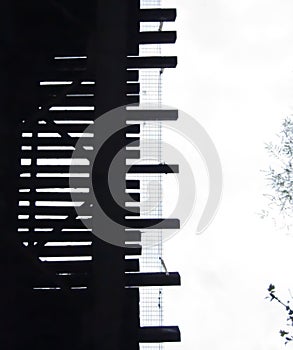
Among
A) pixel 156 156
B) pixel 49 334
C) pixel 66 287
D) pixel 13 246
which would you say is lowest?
pixel 49 334

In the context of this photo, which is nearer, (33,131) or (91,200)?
(91,200)

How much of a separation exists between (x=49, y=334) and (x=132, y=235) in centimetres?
93

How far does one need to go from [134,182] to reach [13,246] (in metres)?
1.07

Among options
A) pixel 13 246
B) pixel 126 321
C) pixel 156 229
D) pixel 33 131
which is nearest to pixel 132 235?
pixel 156 229

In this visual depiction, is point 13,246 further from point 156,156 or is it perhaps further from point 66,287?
point 156,156

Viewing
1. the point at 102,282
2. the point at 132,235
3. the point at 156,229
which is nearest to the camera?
the point at 102,282

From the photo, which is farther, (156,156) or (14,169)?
(156,156)

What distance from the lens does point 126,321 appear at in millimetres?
3592

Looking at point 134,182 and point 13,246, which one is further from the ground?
point 134,182

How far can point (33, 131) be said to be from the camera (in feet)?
13.8

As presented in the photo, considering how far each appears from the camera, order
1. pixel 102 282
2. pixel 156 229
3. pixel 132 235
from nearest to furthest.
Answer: pixel 102 282, pixel 132 235, pixel 156 229

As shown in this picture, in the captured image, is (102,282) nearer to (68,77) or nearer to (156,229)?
(156,229)

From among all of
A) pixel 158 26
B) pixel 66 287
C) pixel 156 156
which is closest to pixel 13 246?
pixel 66 287

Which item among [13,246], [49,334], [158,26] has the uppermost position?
[158,26]
